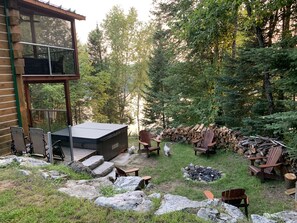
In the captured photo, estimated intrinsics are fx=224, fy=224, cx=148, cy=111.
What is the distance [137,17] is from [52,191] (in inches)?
678

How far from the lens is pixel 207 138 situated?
737cm

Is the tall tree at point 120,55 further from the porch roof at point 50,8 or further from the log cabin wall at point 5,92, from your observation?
the log cabin wall at point 5,92

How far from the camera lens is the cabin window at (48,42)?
22.9 feet

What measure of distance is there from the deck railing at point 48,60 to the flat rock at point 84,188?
4466 mm

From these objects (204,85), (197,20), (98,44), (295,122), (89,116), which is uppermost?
(98,44)

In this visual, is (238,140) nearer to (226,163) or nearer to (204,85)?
(226,163)

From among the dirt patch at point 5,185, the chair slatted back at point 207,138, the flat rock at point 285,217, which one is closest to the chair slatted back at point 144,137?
the chair slatted back at point 207,138

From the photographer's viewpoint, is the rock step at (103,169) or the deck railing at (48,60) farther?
the deck railing at (48,60)

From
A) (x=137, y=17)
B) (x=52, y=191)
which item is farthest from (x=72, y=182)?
(x=137, y=17)

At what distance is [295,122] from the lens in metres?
4.33

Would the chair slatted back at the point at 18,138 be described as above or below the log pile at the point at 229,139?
above

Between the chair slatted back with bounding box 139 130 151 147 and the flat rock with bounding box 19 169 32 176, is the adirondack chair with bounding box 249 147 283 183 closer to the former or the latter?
the chair slatted back with bounding box 139 130 151 147

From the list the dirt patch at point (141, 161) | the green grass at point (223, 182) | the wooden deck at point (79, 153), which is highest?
the wooden deck at point (79, 153)

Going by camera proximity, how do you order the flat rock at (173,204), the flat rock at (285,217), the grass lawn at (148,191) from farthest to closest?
the flat rock at (285,217), the flat rock at (173,204), the grass lawn at (148,191)
